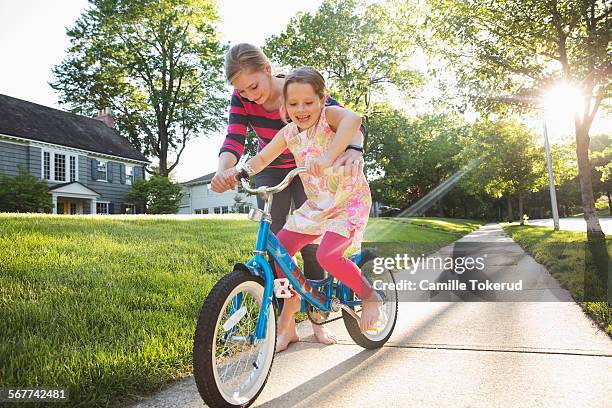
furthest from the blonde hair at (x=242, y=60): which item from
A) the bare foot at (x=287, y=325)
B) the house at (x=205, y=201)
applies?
the house at (x=205, y=201)

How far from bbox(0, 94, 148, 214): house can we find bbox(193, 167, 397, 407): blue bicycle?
879 inches

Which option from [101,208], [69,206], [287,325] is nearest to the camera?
[287,325]

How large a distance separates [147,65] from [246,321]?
30901mm

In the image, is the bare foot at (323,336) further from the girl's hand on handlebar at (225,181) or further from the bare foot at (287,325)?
the girl's hand on handlebar at (225,181)

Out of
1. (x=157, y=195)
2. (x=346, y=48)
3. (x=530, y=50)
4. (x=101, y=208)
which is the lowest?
(x=101, y=208)

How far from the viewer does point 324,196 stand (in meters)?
2.69

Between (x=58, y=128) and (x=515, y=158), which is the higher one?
(x=58, y=128)

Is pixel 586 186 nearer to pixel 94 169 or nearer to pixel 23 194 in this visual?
pixel 23 194

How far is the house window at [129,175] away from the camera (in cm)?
2814

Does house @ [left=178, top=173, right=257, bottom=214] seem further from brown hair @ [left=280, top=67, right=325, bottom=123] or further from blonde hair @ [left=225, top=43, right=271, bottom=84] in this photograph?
brown hair @ [left=280, top=67, right=325, bottom=123]

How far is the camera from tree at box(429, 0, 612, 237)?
984 cm

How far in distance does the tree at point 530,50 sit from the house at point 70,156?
1958 centimetres

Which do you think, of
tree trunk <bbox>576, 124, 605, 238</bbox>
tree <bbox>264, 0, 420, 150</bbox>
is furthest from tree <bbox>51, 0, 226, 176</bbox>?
tree trunk <bbox>576, 124, 605, 238</bbox>

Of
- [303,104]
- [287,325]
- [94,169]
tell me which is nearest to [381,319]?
[287,325]
